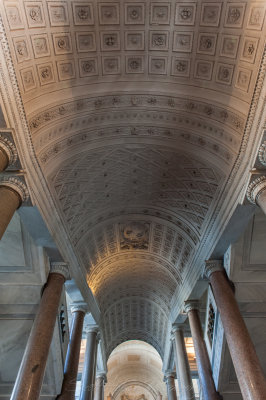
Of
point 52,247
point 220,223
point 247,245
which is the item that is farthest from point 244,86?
point 52,247

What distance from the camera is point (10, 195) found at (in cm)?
639

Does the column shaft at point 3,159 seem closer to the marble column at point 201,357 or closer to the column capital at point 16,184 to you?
the column capital at point 16,184

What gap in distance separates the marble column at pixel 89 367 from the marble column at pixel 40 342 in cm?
584

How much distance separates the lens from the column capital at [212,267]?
9414mm

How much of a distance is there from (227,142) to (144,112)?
250 cm

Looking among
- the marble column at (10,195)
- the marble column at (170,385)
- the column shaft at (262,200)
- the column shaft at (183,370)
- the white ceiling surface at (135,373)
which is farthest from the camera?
the white ceiling surface at (135,373)

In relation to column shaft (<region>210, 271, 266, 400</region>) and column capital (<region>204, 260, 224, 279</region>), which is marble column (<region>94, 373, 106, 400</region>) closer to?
column capital (<region>204, 260, 224, 279</region>)

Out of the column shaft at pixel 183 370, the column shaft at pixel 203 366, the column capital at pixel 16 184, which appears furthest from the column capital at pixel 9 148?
the column shaft at pixel 183 370

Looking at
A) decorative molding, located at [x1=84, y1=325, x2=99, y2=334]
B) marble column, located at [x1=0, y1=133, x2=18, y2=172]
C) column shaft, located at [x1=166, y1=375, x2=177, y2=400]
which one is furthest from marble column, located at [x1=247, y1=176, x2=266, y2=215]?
column shaft, located at [x1=166, y1=375, x2=177, y2=400]

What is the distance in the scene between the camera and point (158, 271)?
1562 centimetres

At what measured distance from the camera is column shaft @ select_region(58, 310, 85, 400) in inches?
362

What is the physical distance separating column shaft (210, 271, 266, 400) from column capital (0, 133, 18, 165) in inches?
257

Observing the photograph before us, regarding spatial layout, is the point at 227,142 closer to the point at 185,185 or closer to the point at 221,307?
the point at 185,185

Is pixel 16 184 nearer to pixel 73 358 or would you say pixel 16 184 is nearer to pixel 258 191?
pixel 258 191
